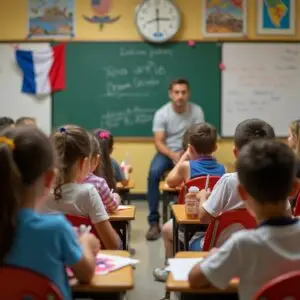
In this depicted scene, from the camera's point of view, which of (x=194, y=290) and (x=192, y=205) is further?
(x=192, y=205)

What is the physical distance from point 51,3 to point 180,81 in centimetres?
182

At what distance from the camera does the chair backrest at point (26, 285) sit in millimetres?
1342

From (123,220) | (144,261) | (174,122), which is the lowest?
(144,261)

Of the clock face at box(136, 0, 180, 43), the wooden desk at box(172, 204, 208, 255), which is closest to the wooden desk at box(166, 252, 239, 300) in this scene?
the wooden desk at box(172, 204, 208, 255)

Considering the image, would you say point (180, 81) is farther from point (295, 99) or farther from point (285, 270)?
point (285, 270)

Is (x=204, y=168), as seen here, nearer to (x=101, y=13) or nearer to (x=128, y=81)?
(x=128, y=81)

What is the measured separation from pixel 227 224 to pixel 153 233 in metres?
2.47

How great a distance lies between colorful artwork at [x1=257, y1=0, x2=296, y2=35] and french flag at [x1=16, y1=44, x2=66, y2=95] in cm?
237

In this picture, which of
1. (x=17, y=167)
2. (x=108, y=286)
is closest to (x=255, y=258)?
(x=108, y=286)

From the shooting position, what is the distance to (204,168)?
3299 mm

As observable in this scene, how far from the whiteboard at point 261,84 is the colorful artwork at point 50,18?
186cm

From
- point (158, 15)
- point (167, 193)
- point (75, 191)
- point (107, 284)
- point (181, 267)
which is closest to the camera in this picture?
point (107, 284)

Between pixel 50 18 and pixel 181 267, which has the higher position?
pixel 50 18

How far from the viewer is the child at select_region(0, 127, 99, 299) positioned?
143 cm
